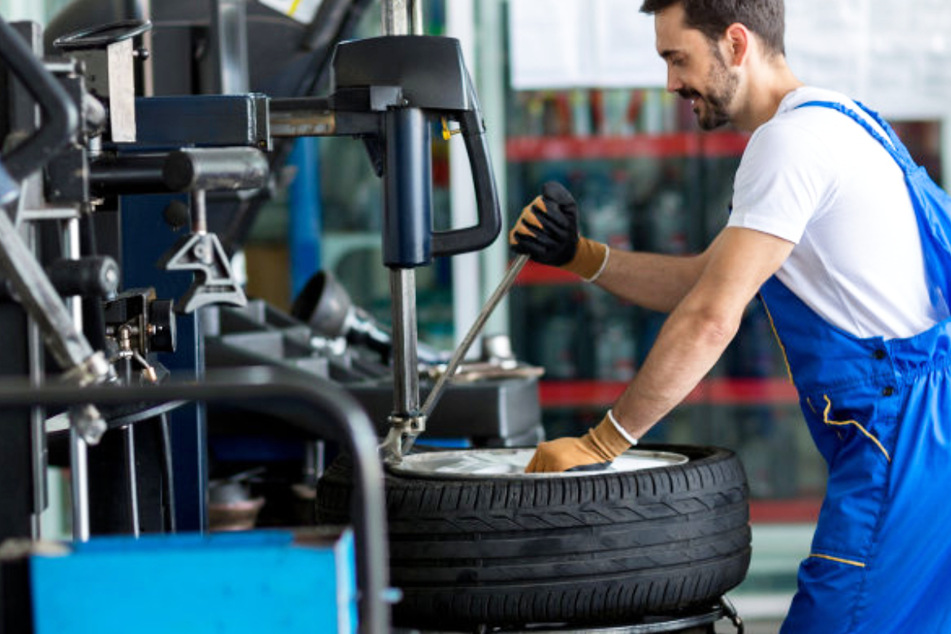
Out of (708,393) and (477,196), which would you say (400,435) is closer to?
(477,196)

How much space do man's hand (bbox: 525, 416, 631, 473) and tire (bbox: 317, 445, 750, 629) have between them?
0.12 metres

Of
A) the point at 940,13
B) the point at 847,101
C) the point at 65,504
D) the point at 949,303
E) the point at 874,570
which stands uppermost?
the point at 940,13

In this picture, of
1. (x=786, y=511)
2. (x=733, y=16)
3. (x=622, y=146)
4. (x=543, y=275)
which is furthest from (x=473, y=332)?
(x=786, y=511)

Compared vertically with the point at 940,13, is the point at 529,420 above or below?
below

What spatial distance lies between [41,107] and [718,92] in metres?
1.09

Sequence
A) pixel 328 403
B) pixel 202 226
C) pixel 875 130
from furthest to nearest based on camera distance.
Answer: pixel 875 130
pixel 202 226
pixel 328 403

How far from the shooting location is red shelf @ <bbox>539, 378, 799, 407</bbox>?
4152mm

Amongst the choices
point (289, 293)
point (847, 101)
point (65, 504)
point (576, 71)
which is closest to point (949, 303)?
point (847, 101)

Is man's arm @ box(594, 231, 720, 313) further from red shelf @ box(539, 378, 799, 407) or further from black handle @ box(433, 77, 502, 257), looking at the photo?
red shelf @ box(539, 378, 799, 407)

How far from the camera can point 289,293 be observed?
4387 mm

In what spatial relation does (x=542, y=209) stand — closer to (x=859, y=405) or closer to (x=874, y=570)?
(x=859, y=405)

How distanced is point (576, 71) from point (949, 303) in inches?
94.2

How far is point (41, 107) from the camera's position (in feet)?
3.63

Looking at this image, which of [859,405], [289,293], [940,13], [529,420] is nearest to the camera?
[859,405]
